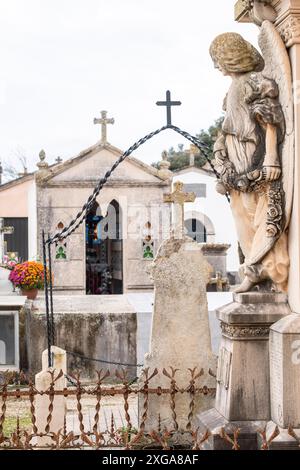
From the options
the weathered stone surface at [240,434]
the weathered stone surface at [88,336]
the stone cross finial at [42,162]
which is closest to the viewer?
the weathered stone surface at [240,434]

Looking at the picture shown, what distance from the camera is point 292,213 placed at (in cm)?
472

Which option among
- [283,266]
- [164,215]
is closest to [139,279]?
[164,215]

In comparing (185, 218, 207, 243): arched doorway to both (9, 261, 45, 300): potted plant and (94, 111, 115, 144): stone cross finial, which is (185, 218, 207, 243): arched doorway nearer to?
(94, 111, 115, 144): stone cross finial

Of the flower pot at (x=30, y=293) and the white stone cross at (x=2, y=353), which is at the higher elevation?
the flower pot at (x=30, y=293)

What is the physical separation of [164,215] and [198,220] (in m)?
4.82

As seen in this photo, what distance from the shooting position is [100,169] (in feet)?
66.7

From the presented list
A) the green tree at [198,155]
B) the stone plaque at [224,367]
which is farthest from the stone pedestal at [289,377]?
the green tree at [198,155]

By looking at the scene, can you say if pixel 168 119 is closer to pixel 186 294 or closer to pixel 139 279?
pixel 186 294

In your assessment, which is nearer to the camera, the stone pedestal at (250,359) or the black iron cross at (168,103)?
the stone pedestal at (250,359)

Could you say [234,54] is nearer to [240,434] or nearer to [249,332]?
[249,332]

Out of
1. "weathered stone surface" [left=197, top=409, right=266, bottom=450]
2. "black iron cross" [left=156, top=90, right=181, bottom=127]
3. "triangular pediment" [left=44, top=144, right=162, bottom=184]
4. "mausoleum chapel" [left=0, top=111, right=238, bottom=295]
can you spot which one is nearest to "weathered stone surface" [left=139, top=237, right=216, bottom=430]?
"black iron cross" [left=156, top=90, right=181, bottom=127]

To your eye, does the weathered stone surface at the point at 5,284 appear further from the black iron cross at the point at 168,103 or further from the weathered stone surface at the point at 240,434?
the weathered stone surface at the point at 240,434

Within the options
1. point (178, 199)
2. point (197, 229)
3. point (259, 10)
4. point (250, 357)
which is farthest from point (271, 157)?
point (197, 229)

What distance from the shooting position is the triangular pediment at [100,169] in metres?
20.2
